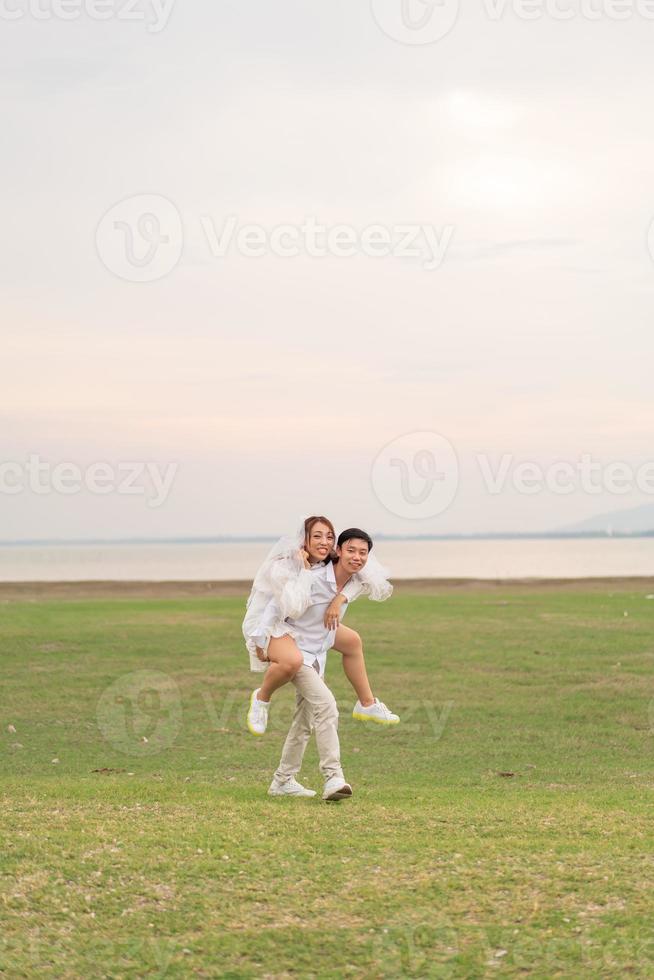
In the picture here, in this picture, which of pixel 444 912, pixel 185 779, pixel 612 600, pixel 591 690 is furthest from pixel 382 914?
pixel 612 600

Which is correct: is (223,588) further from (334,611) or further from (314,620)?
(334,611)

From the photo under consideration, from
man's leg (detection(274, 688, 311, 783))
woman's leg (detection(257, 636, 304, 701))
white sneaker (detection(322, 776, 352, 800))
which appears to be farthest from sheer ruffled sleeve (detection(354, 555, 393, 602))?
white sneaker (detection(322, 776, 352, 800))

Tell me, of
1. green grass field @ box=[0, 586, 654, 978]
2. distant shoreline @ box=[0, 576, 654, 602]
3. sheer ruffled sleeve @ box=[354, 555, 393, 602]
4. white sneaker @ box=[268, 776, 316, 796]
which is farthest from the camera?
distant shoreline @ box=[0, 576, 654, 602]

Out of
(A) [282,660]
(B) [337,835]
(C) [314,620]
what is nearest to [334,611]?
(C) [314,620]

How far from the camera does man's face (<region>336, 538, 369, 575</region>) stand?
10.3 meters

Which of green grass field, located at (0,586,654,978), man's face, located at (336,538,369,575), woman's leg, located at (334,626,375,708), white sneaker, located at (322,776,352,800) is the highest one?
man's face, located at (336,538,369,575)

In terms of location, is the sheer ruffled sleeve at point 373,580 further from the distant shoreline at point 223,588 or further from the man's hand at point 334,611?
the distant shoreline at point 223,588

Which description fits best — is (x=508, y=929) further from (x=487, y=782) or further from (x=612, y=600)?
(x=612, y=600)

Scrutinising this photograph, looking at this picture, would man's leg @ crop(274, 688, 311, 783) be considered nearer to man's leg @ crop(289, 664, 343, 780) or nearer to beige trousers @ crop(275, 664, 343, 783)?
beige trousers @ crop(275, 664, 343, 783)

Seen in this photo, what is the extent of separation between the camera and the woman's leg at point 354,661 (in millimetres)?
10500

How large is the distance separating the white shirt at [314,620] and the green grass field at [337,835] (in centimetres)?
135

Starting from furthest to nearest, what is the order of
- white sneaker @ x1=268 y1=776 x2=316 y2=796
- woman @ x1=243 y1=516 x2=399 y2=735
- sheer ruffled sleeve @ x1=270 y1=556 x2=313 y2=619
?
white sneaker @ x1=268 y1=776 x2=316 y2=796 → woman @ x1=243 y1=516 x2=399 y2=735 → sheer ruffled sleeve @ x1=270 y1=556 x2=313 y2=619

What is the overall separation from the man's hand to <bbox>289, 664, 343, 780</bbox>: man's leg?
447mm

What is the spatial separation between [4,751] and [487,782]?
6.62 meters
